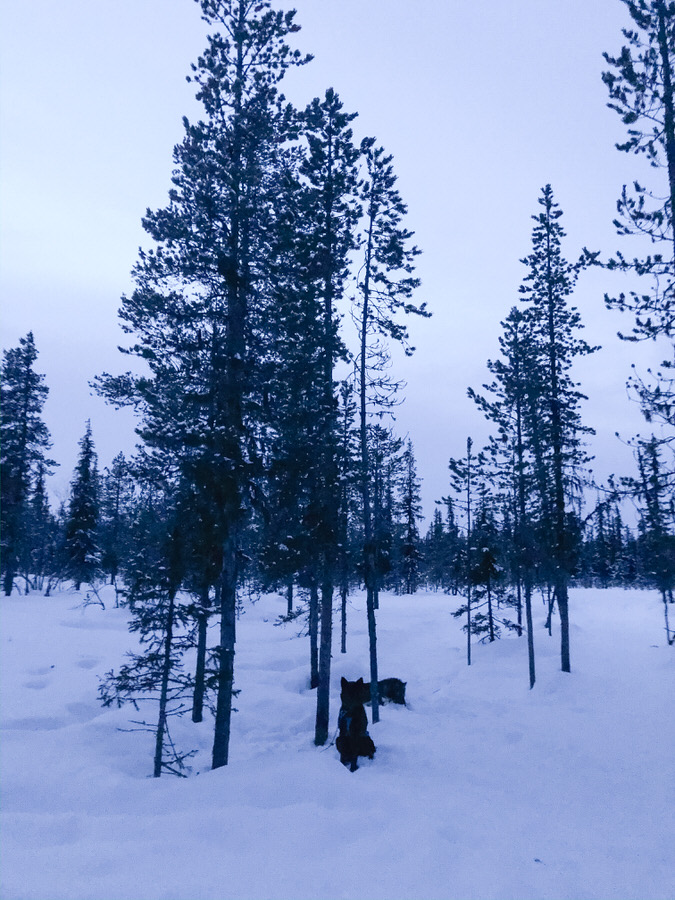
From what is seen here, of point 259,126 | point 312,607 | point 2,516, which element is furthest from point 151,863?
point 2,516

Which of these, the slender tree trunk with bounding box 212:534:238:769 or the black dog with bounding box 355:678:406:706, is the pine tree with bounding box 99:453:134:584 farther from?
the slender tree trunk with bounding box 212:534:238:769

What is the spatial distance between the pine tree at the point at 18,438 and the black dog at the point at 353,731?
95.1ft

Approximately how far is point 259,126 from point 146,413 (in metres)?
7.14

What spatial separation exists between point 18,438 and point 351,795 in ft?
112

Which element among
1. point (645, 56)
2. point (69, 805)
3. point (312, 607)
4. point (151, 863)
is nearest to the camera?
point (151, 863)

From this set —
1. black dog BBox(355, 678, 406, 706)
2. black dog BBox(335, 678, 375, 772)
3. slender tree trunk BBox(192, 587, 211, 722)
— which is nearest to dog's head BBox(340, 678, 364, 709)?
black dog BBox(335, 678, 375, 772)

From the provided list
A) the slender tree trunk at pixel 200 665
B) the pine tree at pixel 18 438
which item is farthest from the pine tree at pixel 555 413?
the pine tree at pixel 18 438

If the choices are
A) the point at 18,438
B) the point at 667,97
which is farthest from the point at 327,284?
the point at 18,438

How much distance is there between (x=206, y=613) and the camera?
1339cm

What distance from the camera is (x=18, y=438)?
112 ft

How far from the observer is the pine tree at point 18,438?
32.8 m

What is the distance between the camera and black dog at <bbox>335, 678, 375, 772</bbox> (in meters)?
10.8

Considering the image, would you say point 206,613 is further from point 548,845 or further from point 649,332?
point 649,332

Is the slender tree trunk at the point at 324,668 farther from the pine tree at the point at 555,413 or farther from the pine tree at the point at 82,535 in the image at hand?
the pine tree at the point at 82,535
